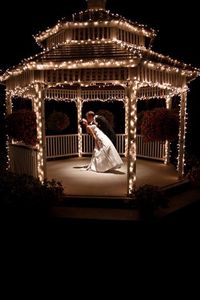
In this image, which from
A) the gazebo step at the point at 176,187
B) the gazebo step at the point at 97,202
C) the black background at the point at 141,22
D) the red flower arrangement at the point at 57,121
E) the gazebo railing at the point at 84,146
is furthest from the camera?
the black background at the point at 141,22

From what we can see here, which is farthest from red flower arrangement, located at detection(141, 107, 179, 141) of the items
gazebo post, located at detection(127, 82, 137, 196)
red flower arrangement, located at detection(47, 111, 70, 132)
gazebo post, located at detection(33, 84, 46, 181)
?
red flower arrangement, located at detection(47, 111, 70, 132)

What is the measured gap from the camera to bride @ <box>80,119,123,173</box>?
10.8 metres

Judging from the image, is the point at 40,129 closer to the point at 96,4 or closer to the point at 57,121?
the point at 57,121

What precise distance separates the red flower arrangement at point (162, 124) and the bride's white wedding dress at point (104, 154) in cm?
145

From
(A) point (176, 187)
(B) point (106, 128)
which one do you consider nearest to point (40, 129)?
(B) point (106, 128)

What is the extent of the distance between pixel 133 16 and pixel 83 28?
11.5 meters

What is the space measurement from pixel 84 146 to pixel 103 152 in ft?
14.3

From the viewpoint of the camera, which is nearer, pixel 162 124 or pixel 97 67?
pixel 97 67

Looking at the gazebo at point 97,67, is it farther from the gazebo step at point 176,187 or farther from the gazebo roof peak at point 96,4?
the gazebo step at point 176,187

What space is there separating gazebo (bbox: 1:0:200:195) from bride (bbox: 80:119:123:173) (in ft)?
3.70

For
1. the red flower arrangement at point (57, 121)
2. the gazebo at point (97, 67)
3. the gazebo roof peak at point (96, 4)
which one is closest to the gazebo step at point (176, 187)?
the gazebo at point (97, 67)

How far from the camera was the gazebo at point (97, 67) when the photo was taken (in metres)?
8.12

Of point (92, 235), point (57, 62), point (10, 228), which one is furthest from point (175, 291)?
point (57, 62)

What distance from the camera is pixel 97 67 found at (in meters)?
→ 8.23
